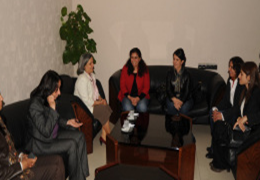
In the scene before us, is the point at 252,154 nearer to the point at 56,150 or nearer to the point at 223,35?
the point at 56,150

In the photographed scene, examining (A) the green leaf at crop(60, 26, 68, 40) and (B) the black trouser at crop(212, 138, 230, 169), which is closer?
(B) the black trouser at crop(212, 138, 230, 169)

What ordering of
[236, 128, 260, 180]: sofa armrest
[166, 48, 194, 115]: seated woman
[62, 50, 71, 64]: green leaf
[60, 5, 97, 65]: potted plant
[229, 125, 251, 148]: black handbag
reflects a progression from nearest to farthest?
[236, 128, 260, 180]: sofa armrest → [229, 125, 251, 148]: black handbag → [166, 48, 194, 115]: seated woman → [60, 5, 97, 65]: potted plant → [62, 50, 71, 64]: green leaf

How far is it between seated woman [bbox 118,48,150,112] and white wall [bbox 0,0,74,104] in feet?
4.17

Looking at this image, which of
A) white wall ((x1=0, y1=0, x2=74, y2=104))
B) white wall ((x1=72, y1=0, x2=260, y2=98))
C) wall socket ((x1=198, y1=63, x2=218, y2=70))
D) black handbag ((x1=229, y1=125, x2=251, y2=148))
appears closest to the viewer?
white wall ((x1=0, y1=0, x2=74, y2=104))

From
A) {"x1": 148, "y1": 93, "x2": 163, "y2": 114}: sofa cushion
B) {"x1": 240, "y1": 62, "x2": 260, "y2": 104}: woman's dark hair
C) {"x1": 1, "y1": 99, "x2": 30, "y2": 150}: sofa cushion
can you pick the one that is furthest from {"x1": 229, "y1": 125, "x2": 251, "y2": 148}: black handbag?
{"x1": 1, "y1": 99, "x2": 30, "y2": 150}: sofa cushion

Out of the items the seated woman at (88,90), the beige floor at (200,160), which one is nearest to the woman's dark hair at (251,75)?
the beige floor at (200,160)

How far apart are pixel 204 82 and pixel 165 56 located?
3.50 ft

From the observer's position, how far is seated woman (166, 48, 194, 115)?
5453 millimetres

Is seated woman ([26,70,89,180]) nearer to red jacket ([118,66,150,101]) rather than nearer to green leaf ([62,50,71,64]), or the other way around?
red jacket ([118,66,150,101])

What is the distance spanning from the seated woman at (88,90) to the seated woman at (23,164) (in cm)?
151

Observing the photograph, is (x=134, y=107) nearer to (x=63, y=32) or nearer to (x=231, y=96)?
(x=231, y=96)

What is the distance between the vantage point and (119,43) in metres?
6.69

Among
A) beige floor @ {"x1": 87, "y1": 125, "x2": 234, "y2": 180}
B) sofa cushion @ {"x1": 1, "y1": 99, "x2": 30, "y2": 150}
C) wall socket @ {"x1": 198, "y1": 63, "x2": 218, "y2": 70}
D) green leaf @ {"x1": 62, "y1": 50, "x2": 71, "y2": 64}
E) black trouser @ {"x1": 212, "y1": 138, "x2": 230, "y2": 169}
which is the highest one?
green leaf @ {"x1": 62, "y1": 50, "x2": 71, "y2": 64}

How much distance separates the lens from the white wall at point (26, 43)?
3.91 meters
